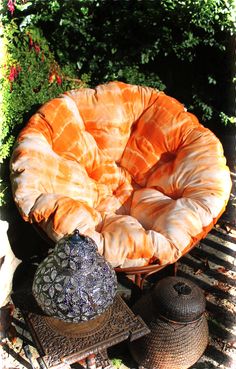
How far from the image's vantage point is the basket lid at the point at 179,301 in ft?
7.85

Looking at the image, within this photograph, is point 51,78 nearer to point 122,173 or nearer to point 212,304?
point 122,173

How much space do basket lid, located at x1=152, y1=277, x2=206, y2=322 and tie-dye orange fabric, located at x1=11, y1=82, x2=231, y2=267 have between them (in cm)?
31

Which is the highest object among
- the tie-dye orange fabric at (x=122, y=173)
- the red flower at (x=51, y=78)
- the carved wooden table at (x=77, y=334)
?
the red flower at (x=51, y=78)

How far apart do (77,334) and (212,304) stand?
1.48 meters

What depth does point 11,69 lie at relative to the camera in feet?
10.6

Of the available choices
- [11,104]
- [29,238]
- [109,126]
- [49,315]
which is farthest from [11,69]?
[49,315]

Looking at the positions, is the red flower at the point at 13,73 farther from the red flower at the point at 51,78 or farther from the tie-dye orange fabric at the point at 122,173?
the red flower at the point at 51,78

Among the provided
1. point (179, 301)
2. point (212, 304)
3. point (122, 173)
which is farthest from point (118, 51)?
point (179, 301)

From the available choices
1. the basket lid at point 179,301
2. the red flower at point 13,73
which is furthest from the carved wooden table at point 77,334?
the red flower at point 13,73

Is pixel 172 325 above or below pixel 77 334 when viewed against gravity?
below

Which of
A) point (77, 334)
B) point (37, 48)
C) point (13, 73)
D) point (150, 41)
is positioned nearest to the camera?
point (77, 334)

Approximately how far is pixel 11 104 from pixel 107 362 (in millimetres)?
1916

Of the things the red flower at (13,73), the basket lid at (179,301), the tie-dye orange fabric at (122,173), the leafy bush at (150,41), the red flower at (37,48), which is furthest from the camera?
the leafy bush at (150,41)

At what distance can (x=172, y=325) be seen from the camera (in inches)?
99.1
